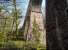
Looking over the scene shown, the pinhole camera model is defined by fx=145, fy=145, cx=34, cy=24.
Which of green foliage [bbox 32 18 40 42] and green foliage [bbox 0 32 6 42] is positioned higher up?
green foliage [bbox 32 18 40 42]

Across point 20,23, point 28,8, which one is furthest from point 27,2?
point 20,23

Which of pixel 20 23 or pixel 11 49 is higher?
pixel 20 23

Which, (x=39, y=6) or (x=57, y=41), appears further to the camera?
(x=39, y=6)

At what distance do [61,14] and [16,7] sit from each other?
43.0 inches

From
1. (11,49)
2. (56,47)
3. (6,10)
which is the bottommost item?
(11,49)

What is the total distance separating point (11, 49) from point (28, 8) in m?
0.63

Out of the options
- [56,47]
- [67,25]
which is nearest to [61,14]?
[67,25]

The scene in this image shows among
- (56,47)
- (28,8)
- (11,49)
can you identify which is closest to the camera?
(56,47)

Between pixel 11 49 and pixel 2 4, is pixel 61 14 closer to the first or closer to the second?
pixel 11 49

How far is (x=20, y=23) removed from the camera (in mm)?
1843

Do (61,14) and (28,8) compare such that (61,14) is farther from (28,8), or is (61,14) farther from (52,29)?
(28,8)

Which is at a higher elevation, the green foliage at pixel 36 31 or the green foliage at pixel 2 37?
the green foliage at pixel 36 31

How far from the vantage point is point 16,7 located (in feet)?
6.15

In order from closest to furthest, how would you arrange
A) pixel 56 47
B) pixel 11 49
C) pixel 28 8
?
pixel 56 47, pixel 11 49, pixel 28 8
